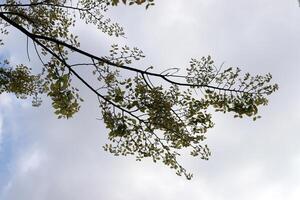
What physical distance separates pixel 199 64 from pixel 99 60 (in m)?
1.91

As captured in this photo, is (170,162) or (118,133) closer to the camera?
(118,133)

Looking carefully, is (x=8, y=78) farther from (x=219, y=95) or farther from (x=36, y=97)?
(x=219, y=95)

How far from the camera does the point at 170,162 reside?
34.6 ft

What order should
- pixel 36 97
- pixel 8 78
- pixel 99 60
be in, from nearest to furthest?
pixel 99 60 < pixel 8 78 < pixel 36 97

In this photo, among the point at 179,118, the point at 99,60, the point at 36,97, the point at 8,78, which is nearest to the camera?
the point at 99,60

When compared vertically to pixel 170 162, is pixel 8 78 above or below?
above

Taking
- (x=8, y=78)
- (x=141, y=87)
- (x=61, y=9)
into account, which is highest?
(x=61, y=9)

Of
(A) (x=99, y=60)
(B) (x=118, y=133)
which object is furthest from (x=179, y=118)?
(A) (x=99, y=60)

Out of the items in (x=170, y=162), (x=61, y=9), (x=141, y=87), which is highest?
(x=61, y=9)

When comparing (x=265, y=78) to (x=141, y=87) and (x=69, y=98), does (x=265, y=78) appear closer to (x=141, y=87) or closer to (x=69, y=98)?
(x=141, y=87)

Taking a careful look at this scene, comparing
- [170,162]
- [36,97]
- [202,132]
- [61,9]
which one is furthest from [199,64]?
[36,97]

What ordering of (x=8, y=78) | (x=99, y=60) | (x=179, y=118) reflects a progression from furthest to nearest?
1. (x=8, y=78)
2. (x=179, y=118)
3. (x=99, y=60)

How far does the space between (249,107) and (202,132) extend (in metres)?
1.19

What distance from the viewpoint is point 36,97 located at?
14297 millimetres
